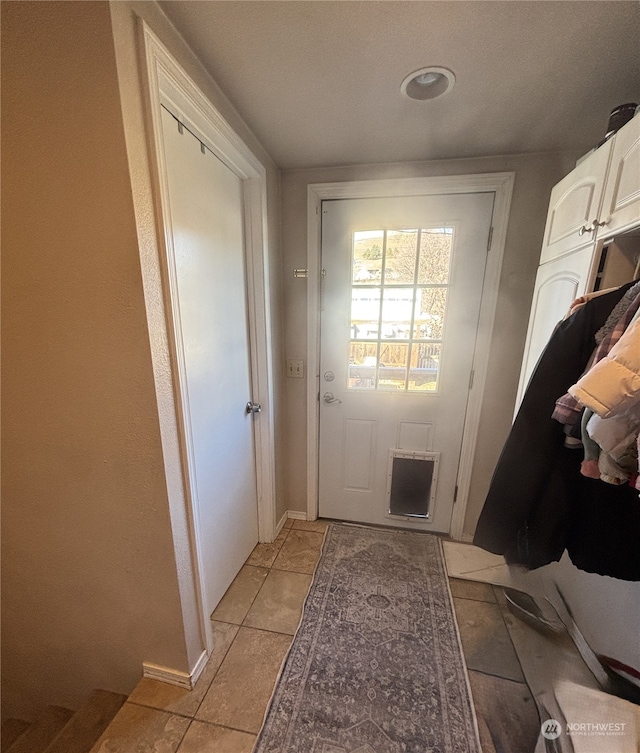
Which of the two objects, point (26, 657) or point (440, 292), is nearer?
point (26, 657)

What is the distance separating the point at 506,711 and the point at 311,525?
1.24 metres

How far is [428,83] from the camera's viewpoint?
1.04 metres

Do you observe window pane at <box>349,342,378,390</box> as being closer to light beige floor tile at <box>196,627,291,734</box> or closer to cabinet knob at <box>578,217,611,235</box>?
cabinet knob at <box>578,217,611,235</box>

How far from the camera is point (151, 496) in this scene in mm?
960

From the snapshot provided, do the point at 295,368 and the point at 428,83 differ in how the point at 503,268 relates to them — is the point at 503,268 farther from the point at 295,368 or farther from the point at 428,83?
the point at 295,368

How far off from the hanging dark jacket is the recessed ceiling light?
0.89 m

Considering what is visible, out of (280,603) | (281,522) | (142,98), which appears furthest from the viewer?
(281,522)

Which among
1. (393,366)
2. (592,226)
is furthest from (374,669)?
(592,226)

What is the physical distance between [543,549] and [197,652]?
1352mm

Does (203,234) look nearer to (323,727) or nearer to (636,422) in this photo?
→ (636,422)

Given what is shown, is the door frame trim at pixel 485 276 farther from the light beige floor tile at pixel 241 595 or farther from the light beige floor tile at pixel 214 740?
the light beige floor tile at pixel 214 740

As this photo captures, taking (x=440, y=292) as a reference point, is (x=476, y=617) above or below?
below

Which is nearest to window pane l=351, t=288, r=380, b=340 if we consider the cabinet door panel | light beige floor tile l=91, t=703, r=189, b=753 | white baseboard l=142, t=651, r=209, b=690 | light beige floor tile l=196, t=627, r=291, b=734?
the cabinet door panel

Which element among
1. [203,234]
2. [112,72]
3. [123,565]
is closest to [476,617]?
[123,565]
